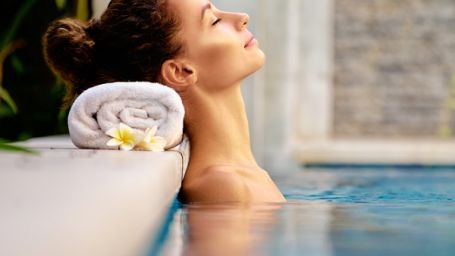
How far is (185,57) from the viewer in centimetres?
256

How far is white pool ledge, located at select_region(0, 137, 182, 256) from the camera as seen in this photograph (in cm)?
101

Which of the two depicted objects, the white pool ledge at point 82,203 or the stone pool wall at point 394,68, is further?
the stone pool wall at point 394,68

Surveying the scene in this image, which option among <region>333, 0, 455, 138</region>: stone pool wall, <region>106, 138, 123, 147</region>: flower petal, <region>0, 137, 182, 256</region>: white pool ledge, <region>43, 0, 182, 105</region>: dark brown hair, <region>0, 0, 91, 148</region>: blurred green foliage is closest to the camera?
<region>0, 137, 182, 256</region>: white pool ledge

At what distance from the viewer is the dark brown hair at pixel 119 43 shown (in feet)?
8.30

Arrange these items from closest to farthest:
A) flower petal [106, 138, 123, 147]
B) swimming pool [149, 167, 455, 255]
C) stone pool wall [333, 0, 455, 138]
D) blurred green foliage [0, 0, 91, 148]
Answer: swimming pool [149, 167, 455, 255] → flower petal [106, 138, 123, 147] → blurred green foliage [0, 0, 91, 148] → stone pool wall [333, 0, 455, 138]

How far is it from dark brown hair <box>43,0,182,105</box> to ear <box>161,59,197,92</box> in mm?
20

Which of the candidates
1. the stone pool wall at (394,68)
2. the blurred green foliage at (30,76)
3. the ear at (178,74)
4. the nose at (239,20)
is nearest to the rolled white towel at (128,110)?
the ear at (178,74)

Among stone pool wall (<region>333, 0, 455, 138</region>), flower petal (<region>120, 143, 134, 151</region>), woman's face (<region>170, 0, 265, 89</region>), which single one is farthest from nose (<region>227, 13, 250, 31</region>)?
stone pool wall (<region>333, 0, 455, 138</region>)

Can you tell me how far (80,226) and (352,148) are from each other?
6.34 m

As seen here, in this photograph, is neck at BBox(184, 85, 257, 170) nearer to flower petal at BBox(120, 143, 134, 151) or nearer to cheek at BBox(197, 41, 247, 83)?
cheek at BBox(197, 41, 247, 83)

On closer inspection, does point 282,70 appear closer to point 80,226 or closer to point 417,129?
point 417,129

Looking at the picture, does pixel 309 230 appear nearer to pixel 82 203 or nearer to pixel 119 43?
pixel 82 203

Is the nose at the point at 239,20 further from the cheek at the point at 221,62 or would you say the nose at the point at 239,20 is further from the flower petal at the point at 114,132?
the flower petal at the point at 114,132

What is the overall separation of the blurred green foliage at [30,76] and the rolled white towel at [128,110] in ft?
9.15
